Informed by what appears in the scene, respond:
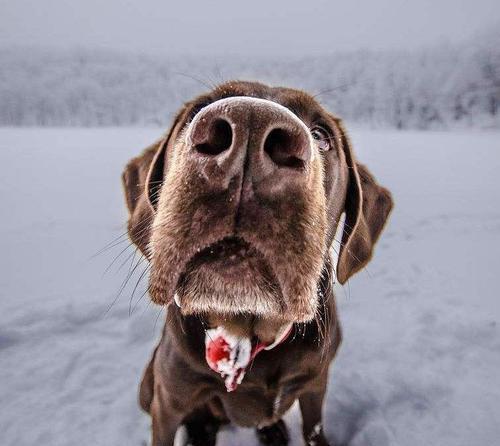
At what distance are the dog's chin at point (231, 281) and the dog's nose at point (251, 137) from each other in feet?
0.78

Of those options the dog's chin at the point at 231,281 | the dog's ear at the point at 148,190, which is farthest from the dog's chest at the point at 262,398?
the dog's ear at the point at 148,190

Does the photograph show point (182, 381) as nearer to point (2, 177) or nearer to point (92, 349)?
point (92, 349)

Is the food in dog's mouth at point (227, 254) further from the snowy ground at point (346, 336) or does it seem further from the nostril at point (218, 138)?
the snowy ground at point (346, 336)

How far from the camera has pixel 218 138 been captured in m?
0.98

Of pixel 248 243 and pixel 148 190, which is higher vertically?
pixel 248 243

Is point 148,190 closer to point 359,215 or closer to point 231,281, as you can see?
point 231,281

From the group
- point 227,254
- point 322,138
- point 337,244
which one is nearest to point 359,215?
point 337,244

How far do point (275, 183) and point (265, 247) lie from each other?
0.19m

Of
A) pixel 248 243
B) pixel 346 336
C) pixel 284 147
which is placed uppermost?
pixel 284 147

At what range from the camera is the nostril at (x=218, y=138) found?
96cm

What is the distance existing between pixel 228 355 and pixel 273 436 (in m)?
1.13

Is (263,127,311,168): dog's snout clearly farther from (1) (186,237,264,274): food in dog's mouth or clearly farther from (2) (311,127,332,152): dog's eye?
(2) (311,127,332,152): dog's eye

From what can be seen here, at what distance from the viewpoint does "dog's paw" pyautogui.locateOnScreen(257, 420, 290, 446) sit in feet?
7.67

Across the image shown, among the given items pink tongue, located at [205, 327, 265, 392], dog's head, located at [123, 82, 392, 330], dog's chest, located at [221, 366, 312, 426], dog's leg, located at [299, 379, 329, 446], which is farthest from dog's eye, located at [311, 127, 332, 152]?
dog's leg, located at [299, 379, 329, 446]
